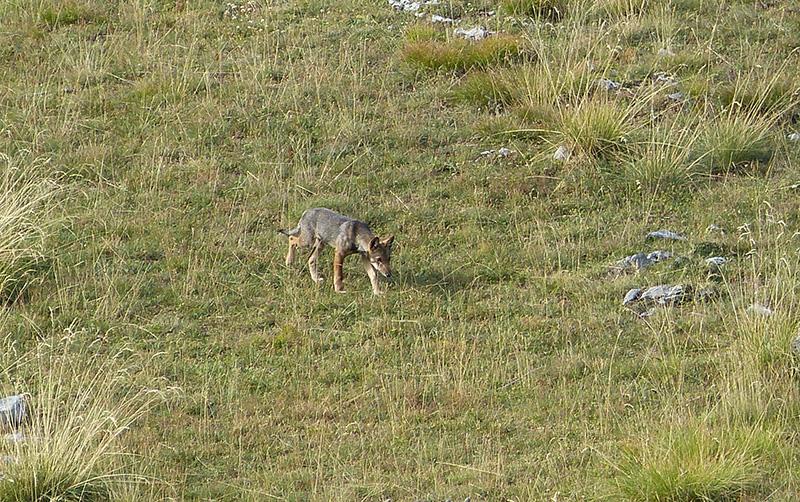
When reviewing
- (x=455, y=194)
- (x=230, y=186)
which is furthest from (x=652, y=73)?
(x=230, y=186)

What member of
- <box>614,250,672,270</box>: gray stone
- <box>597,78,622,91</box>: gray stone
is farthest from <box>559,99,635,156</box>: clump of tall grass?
<box>614,250,672,270</box>: gray stone

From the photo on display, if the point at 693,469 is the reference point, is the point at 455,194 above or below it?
below

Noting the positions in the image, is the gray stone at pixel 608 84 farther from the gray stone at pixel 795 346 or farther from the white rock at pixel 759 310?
the gray stone at pixel 795 346

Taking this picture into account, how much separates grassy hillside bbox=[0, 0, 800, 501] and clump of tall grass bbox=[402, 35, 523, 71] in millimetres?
36

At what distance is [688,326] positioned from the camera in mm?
10703

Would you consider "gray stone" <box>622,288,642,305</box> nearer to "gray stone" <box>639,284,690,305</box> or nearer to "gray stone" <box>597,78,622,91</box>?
"gray stone" <box>639,284,690,305</box>

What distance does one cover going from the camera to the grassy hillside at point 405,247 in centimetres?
892

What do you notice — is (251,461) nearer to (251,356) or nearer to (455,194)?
(251,356)

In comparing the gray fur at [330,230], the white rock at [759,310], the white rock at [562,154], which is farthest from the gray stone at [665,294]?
the white rock at [562,154]

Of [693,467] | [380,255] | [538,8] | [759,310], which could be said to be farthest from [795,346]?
[538,8]

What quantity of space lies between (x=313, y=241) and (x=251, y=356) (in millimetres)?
1519

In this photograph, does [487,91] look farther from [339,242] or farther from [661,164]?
[339,242]

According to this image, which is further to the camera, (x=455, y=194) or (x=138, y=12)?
(x=138, y=12)

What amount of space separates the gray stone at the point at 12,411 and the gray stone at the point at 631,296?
15.1 feet
